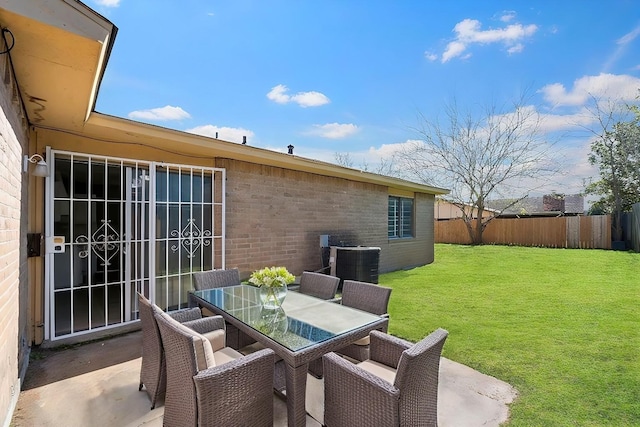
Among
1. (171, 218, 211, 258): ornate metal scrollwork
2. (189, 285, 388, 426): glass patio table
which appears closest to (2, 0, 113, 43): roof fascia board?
(189, 285, 388, 426): glass patio table

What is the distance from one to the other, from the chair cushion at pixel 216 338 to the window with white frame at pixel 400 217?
26.9 ft

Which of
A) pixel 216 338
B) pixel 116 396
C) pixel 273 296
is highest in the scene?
pixel 273 296

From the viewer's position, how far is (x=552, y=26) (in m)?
8.85

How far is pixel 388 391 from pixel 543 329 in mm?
4275

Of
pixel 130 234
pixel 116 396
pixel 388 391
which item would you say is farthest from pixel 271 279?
pixel 130 234

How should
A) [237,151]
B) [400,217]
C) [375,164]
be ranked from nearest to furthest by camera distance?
[237,151] → [400,217] → [375,164]

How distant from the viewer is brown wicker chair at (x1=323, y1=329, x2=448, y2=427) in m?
1.76

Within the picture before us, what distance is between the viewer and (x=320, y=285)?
4.09 m

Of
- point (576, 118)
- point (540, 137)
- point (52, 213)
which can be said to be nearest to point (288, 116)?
point (52, 213)

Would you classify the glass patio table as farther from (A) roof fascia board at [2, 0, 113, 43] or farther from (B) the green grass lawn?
(A) roof fascia board at [2, 0, 113, 43]

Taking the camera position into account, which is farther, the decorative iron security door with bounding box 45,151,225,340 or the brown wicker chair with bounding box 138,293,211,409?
the decorative iron security door with bounding box 45,151,225,340

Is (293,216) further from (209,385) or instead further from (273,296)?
(209,385)

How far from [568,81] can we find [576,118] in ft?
18.8

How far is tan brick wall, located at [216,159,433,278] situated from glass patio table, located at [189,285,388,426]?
220cm
